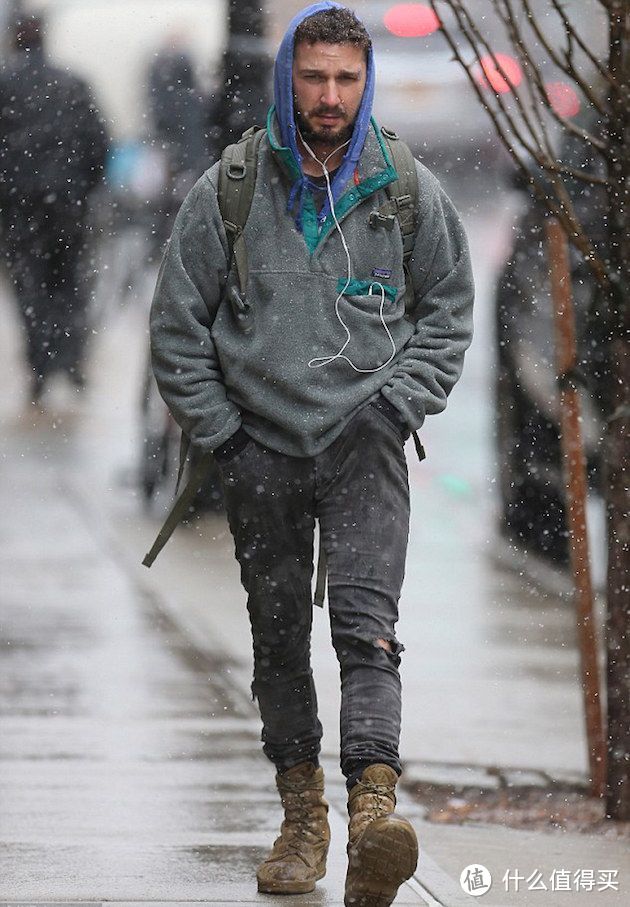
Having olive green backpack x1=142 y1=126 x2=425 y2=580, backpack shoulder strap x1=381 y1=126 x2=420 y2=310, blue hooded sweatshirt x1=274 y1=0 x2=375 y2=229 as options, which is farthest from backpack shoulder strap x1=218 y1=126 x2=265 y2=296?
backpack shoulder strap x1=381 y1=126 x2=420 y2=310

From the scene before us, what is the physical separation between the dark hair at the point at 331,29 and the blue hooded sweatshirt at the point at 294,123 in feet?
0.06

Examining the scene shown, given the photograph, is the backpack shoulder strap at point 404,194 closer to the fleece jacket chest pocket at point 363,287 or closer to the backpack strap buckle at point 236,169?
the fleece jacket chest pocket at point 363,287

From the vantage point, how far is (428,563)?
1077 centimetres

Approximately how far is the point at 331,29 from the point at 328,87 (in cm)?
14

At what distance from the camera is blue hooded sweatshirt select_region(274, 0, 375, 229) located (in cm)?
→ 493

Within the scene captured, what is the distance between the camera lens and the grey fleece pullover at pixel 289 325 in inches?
193

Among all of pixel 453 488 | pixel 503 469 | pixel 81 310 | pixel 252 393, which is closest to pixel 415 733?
pixel 252 393

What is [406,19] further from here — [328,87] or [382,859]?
[382,859]

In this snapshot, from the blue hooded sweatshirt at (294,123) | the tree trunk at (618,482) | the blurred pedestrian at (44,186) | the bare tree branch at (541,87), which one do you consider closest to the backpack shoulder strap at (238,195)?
the blue hooded sweatshirt at (294,123)

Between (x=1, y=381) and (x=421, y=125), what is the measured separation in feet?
13.4

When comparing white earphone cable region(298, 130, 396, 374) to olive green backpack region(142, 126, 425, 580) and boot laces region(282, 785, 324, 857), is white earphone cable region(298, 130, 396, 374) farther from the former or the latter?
boot laces region(282, 785, 324, 857)

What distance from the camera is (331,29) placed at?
4887 millimetres

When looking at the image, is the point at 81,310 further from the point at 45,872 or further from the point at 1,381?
the point at 45,872

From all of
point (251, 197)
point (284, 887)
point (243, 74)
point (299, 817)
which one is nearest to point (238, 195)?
point (251, 197)
